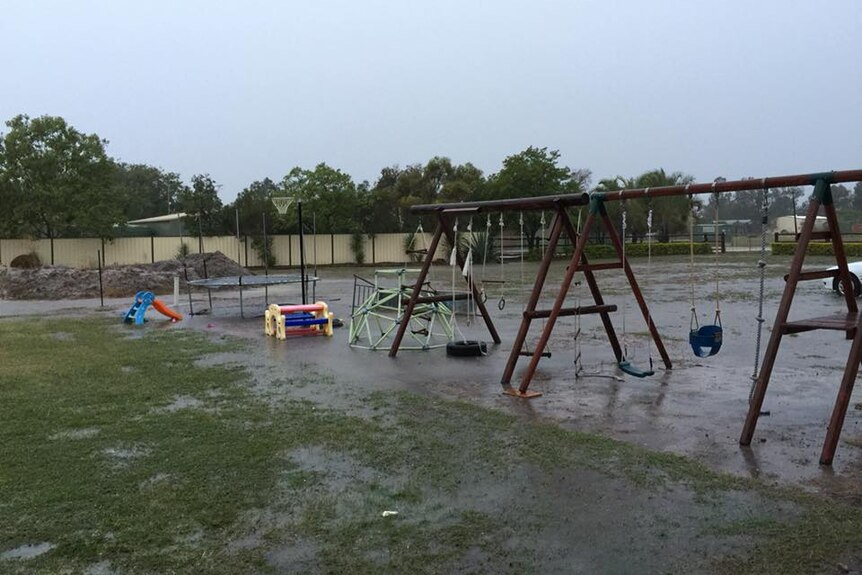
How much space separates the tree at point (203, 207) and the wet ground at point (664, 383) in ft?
89.3

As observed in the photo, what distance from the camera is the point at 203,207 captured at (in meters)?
42.4

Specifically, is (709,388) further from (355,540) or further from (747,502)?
(355,540)

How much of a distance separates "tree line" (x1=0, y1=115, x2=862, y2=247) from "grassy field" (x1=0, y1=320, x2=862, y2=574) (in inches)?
979

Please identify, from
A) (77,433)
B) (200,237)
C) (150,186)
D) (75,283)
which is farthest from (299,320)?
(150,186)

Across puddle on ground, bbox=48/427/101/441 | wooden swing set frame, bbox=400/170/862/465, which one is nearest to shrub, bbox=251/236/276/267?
wooden swing set frame, bbox=400/170/862/465

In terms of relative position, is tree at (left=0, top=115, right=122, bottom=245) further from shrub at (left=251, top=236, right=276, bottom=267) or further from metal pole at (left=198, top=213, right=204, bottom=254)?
shrub at (left=251, top=236, right=276, bottom=267)

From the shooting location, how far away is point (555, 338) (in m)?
12.2

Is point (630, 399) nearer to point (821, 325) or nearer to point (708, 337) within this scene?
point (708, 337)

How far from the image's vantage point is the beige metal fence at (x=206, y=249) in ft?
124

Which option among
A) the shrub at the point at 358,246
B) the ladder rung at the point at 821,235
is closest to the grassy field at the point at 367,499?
the ladder rung at the point at 821,235

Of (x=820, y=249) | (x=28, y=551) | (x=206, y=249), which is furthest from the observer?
(x=206, y=249)

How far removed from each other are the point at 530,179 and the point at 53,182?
84.1 ft

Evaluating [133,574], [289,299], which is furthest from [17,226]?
[133,574]

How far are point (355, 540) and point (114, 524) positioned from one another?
4.79 feet
